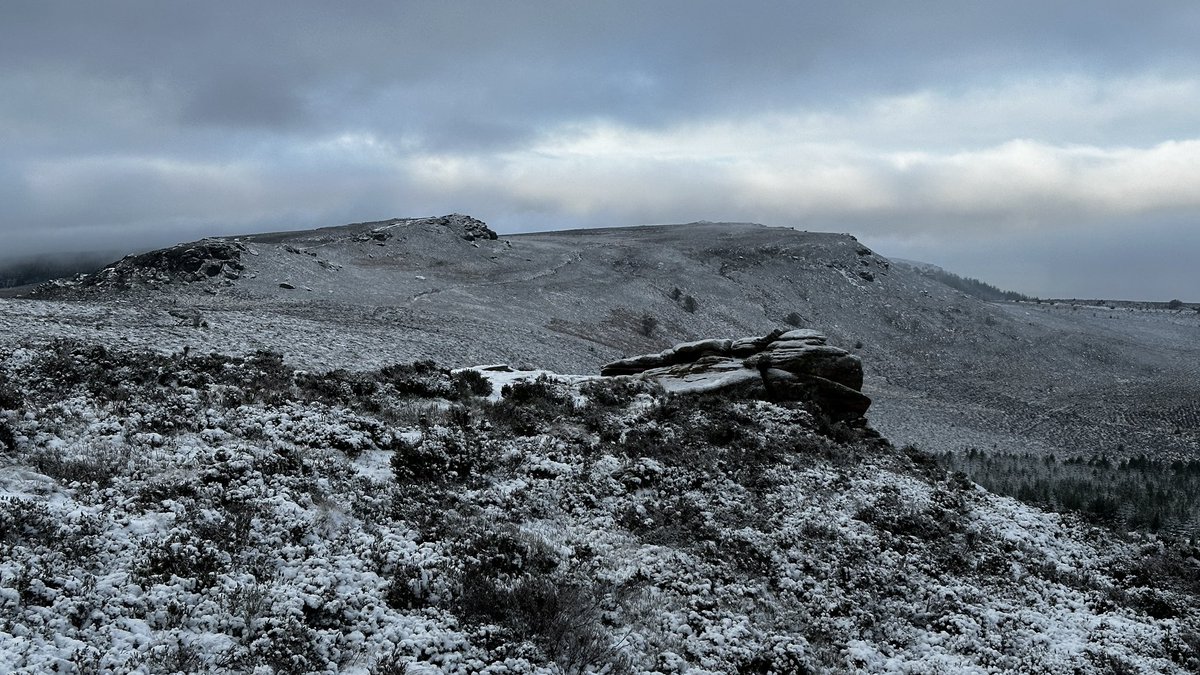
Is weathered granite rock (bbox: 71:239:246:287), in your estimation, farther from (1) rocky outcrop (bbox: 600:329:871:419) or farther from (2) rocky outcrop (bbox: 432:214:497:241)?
(1) rocky outcrop (bbox: 600:329:871:419)

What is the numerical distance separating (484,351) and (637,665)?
31.4m

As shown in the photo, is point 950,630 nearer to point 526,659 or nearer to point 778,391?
point 526,659

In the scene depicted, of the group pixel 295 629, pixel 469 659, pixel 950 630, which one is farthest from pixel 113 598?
pixel 950 630

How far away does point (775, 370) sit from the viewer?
88.6 feet

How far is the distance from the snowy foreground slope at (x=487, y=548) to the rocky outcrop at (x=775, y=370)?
585 cm

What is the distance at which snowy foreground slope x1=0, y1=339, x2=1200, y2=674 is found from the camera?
8.87 meters

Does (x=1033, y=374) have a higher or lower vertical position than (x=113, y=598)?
lower

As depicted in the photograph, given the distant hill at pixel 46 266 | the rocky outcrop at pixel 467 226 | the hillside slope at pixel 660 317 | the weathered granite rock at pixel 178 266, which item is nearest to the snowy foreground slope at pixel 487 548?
the hillside slope at pixel 660 317

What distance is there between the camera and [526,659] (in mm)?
9141

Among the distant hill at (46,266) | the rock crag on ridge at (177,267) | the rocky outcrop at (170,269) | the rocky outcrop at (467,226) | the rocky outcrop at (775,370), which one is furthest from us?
the distant hill at (46,266)

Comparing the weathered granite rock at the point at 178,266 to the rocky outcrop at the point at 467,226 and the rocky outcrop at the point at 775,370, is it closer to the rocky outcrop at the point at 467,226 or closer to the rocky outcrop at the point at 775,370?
the rocky outcrop at the point at 467,226

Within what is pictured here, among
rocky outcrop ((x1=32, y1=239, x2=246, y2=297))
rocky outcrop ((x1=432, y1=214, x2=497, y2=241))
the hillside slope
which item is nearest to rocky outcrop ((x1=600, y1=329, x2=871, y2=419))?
the hillside slope

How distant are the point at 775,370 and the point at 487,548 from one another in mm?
17710

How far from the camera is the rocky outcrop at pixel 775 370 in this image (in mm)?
26141
